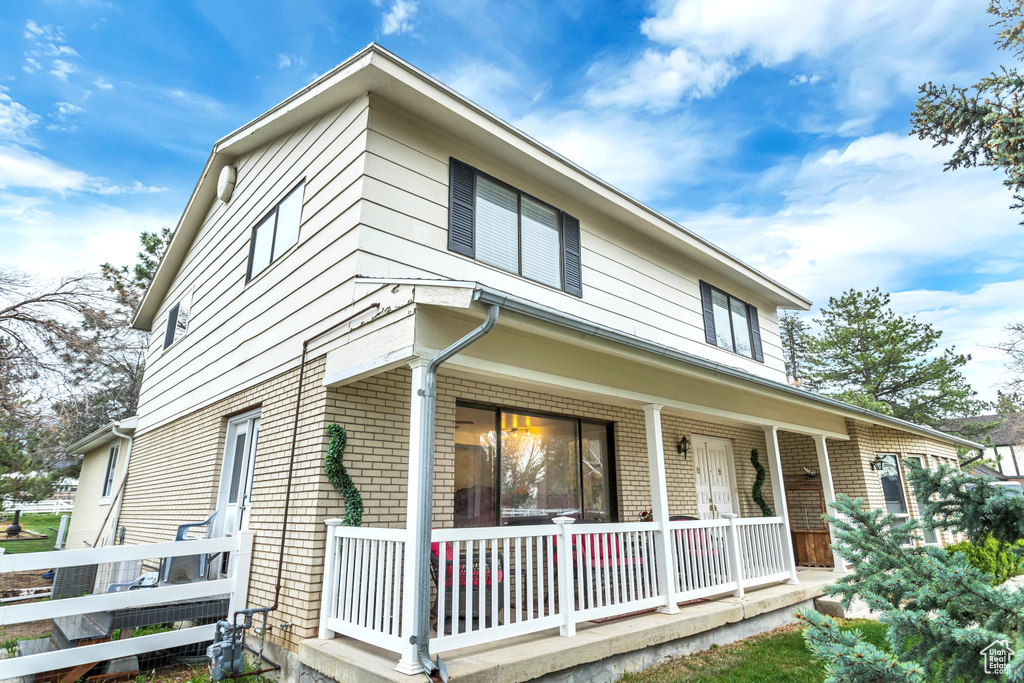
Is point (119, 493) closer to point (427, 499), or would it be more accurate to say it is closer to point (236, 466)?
point (236, 466)

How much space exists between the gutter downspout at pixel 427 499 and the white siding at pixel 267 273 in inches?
65.9

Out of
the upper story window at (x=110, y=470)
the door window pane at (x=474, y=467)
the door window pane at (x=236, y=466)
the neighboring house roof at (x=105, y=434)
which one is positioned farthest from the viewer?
the upper story window at (x=110, y=470)

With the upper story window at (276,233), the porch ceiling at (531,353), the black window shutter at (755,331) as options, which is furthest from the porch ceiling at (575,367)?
the black window shutter at (755,331)

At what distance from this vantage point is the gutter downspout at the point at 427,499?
3.74m

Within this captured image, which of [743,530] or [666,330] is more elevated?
[666,330]

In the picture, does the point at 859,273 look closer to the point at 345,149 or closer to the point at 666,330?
the point at 666,330

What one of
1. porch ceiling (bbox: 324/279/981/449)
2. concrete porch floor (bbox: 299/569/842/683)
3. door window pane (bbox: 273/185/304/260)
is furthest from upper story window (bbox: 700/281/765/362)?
door window pane (bbox: 273/185/304/260)

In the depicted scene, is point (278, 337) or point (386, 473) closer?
point (386, 473)

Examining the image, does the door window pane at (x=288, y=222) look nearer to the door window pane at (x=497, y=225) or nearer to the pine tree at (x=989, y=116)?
the door window pane at (x=497, y=225)

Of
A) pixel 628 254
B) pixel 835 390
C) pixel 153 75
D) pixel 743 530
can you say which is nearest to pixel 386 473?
pixel 743 530

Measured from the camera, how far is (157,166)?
953 inches

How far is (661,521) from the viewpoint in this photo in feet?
19.8

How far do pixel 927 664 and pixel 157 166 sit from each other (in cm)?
2930

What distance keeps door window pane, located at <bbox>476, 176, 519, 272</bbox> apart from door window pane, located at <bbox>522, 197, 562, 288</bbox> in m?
0.16
